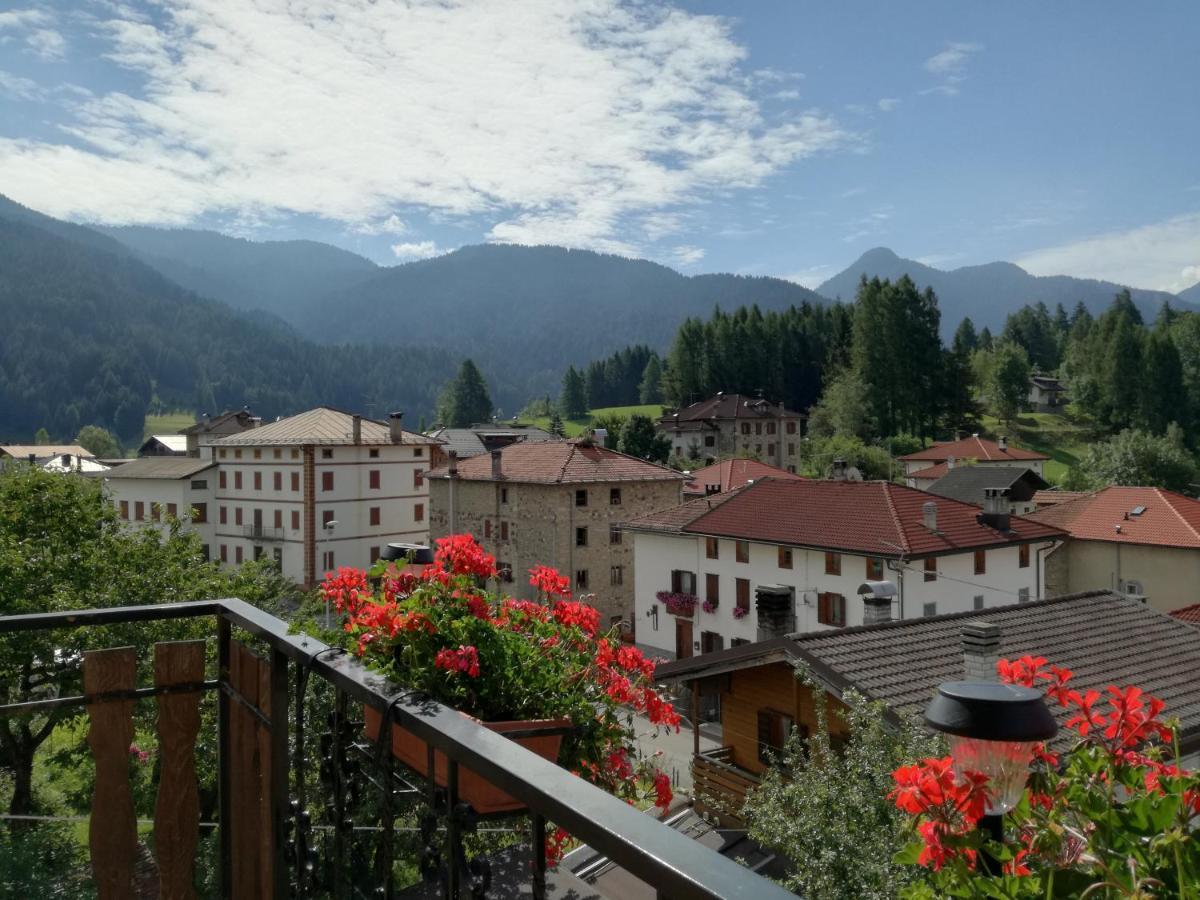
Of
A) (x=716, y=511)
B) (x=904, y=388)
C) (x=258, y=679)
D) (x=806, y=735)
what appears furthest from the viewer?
(x=904, y=388)

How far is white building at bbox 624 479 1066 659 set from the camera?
2503cm

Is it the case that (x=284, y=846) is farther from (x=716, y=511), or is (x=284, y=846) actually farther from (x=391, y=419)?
(x=391, y=419)

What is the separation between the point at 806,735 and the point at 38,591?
13984 millimetres

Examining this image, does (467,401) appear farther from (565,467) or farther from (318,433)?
(565,467)

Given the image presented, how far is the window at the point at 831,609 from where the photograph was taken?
25.8 m

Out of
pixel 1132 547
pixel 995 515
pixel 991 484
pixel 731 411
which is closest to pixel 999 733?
pixel 995 515

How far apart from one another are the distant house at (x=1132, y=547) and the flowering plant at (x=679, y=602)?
1680cm

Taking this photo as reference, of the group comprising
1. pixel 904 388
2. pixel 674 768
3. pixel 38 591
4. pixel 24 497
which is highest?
pixel 904 388

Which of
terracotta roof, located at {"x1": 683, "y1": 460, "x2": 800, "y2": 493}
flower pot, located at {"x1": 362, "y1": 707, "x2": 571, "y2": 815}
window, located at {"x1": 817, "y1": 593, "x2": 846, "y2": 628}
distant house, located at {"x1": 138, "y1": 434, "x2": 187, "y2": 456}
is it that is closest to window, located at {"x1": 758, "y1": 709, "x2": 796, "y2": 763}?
window, located at {"x1": 817, "y1": 593, "x2": 846, "y2": 628}

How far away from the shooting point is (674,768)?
21.4 m

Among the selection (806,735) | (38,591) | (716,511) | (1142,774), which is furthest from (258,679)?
(716,511)

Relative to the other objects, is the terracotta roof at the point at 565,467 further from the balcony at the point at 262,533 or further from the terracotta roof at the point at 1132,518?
the terracotta roof at the point at 1132,518

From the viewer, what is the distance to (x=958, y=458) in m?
68.2

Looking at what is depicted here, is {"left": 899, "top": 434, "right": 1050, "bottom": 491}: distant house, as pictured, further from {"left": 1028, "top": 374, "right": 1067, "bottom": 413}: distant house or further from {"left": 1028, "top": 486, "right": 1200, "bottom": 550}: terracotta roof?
{"left": 1028, "top": 374, "right": 1067, "bottom": 413}: distant house
